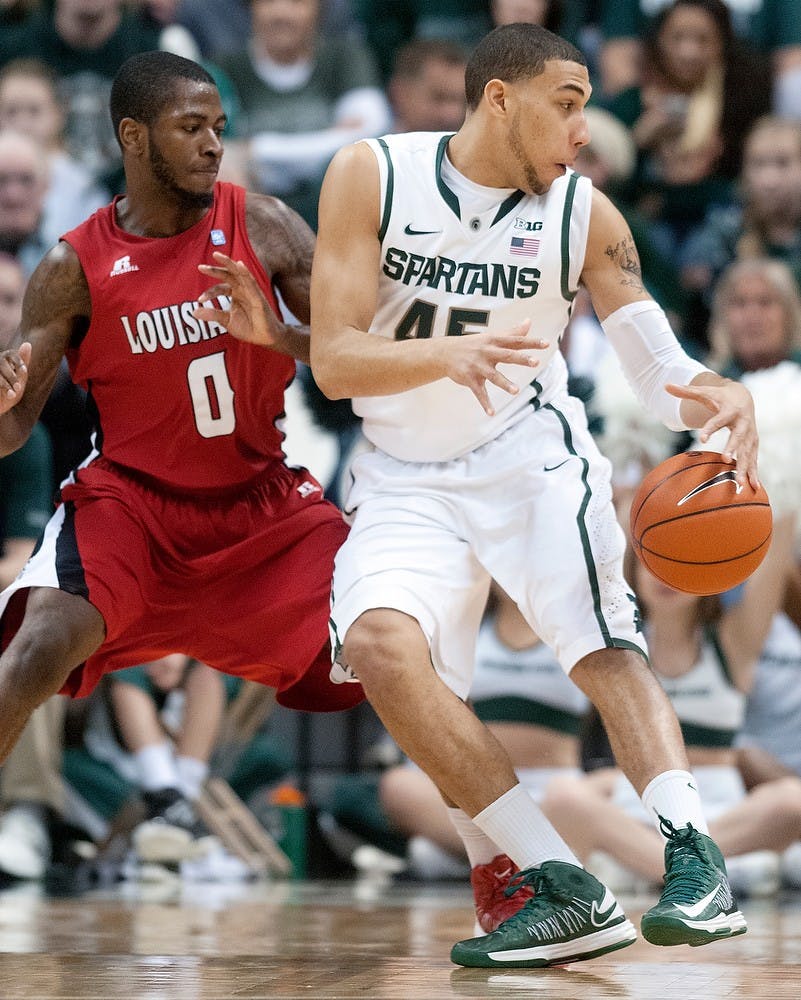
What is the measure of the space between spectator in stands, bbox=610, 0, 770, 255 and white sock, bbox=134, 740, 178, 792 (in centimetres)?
411

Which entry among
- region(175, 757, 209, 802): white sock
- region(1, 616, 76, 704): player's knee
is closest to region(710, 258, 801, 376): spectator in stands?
region(175, 757, 209, 802): white sock

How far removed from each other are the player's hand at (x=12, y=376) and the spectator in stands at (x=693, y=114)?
5507 mm

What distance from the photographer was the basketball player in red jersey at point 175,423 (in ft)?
14.4

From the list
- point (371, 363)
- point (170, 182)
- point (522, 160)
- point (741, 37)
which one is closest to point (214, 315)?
point (170, 182)

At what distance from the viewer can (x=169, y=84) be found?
441cm

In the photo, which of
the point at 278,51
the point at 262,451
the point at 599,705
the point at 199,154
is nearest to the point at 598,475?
the point at 599,705

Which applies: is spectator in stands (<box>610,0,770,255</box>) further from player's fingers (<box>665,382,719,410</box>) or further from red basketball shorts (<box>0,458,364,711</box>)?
player's fingers (<box>665,382,719,410</box>)

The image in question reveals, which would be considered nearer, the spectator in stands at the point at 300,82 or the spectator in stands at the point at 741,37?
the spectator in stands at the point at 741,37

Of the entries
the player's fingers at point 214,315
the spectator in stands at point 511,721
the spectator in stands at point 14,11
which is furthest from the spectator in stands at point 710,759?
the spectator in stands at point 14,11

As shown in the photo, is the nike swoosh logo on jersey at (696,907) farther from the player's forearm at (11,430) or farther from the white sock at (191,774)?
the white sock at (191,774)

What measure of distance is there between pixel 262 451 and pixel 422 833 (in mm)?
2732

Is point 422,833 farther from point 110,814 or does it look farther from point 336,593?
point 336,593

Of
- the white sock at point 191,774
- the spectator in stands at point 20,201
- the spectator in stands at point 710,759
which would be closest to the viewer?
the spectator in stands at point 710,759

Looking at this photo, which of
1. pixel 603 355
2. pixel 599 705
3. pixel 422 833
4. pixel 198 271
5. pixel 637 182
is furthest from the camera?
pixel 637 182
